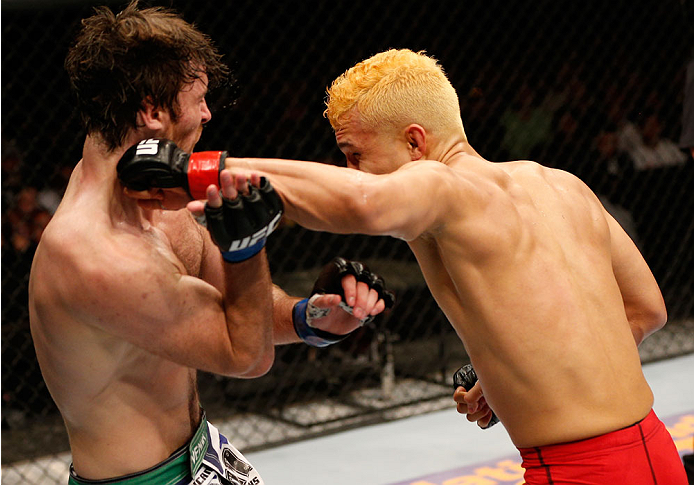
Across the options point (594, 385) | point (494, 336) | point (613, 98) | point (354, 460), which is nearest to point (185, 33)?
point (494, 336)

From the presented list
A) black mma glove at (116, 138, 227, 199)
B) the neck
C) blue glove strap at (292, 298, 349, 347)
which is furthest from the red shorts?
black mma glove at (116, 138, 227, 199)

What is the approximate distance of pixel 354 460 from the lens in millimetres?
3188

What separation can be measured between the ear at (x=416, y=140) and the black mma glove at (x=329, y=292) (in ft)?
0.75

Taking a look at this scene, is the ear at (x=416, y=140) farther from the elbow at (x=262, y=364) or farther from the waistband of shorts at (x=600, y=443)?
the waistband of shorts at (x=600, y=443)

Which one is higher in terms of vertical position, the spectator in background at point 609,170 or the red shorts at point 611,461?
the red shorts at point 611,461

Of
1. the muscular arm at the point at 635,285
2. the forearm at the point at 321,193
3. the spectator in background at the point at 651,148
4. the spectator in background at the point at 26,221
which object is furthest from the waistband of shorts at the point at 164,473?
the spectator in background at the point at 651,148

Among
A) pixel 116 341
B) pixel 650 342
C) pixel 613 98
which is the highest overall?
pixel 116 341

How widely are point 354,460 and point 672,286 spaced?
258 centimetres

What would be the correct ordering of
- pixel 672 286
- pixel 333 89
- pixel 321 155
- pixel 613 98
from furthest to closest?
pixel 672 286
pixel 613 98
pixel 321 155
pixel 333 89

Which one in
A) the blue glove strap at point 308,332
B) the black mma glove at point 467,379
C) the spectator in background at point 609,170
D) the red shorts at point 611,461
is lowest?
the spectator in background at point 609,170

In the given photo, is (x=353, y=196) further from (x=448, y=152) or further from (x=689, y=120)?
(x=689, y=120)

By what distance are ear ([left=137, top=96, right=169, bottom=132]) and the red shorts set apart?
2.76ft

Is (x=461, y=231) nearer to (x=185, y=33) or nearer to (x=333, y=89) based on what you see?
(x=333, y=89)

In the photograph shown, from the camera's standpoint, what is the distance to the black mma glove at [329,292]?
1.51m
